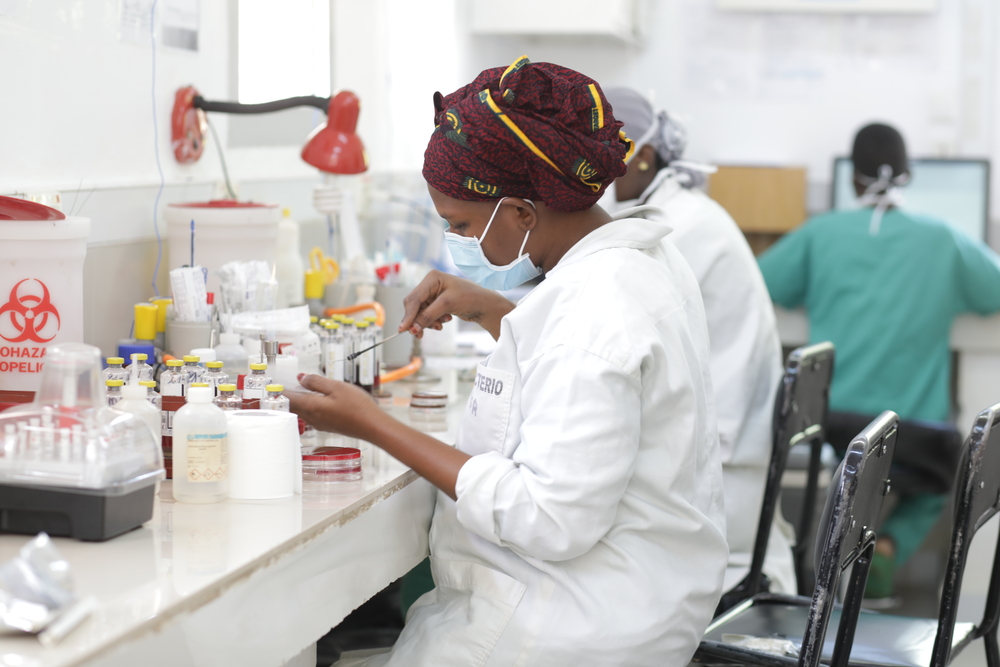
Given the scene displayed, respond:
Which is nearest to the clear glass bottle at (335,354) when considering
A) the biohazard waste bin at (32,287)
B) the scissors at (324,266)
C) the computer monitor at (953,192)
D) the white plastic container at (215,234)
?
the white plastic container at (215,234)

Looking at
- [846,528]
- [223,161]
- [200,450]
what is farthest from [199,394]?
[223,161]

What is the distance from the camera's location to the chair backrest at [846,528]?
1330mm

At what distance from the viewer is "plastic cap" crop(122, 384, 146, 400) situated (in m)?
1.27

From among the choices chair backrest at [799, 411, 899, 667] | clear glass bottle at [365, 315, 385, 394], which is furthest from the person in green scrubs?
clear glass bottle at [365, 315, 385, 394]

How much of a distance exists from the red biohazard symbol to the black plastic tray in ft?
1.36

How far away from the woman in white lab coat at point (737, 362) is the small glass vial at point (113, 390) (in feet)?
3.57

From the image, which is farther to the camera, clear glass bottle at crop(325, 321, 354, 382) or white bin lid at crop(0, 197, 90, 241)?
clear glass bottle at crop(325, 321, 354, 382)

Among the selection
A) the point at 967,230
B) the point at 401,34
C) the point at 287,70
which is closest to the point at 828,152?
the point at 967,230

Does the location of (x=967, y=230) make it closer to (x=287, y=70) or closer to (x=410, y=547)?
(x=287, y=70)

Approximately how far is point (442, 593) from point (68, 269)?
0.70 metres

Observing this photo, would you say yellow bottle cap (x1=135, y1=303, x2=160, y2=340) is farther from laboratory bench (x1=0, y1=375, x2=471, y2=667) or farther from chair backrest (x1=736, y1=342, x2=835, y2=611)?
chair backrest (x1=736, y1=342, x2=835, y2=611)

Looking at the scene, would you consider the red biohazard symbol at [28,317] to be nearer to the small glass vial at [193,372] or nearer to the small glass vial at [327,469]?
the small glass vial at [193,372]

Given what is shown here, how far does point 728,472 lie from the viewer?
2111mm

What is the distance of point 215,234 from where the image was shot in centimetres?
186
